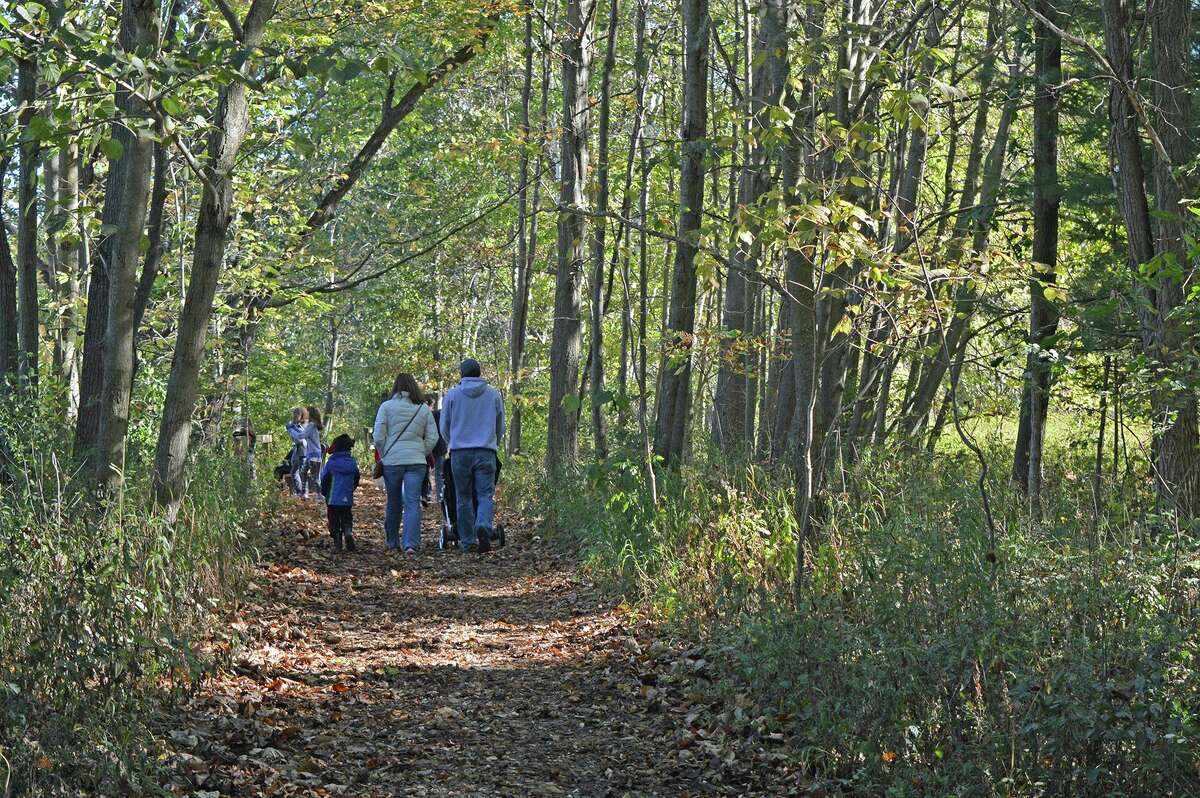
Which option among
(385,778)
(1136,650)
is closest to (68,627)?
(385,778)

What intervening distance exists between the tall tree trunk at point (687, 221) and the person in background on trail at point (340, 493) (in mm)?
3401

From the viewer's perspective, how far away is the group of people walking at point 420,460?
11.9 meters

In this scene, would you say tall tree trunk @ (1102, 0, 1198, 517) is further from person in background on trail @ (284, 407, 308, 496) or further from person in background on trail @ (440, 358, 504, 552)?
person in background on trail @ (284, 407, 308, 496)

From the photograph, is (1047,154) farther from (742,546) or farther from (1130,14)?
(742,546)

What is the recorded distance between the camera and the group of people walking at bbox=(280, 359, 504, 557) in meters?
11.9

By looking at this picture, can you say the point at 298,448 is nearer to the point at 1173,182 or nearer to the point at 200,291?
the point at 200,291

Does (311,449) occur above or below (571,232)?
below

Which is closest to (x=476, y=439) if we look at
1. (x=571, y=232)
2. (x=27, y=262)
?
(x=571, y=232)

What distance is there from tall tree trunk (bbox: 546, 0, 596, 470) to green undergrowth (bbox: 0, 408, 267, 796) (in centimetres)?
736

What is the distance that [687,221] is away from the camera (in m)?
10.6

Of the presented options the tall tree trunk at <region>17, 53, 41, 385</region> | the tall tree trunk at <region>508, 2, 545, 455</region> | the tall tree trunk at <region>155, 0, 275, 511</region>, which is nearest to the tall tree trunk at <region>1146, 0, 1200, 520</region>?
the tall tree trunk at <region>155, 0, 275, 511</region>

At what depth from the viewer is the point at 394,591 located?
9805 millimetres

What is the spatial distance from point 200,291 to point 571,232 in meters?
8.44

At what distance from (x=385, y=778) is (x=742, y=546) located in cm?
322
